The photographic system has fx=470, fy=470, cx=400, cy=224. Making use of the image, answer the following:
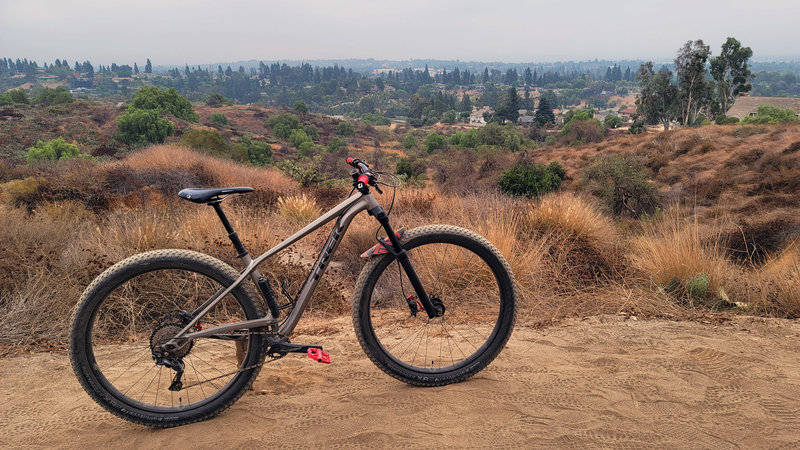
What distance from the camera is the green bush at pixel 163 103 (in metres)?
51.4

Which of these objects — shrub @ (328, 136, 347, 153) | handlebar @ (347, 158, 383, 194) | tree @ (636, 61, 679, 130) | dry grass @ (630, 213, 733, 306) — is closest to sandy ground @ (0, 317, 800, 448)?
dry grass @ (630, 213, 733, 306)

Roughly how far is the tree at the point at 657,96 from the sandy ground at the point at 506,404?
6231 centimetres

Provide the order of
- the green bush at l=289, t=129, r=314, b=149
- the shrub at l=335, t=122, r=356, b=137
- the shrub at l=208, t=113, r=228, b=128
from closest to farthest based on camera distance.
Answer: the green bush at l=289, t=129, r=314, b=149 < the shrub at l=208, t=113, r=228, b=128 < the shrub at l=335, t=122, r=356, b=137

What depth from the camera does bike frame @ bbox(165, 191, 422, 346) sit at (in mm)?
2947

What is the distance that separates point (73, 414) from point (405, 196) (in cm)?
780

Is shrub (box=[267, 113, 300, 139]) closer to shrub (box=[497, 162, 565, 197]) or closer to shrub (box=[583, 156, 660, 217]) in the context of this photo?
shrub (box=[497, 162, 565, 197])

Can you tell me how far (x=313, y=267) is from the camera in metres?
3.07

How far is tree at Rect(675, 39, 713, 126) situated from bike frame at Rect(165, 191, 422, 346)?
2214 inches

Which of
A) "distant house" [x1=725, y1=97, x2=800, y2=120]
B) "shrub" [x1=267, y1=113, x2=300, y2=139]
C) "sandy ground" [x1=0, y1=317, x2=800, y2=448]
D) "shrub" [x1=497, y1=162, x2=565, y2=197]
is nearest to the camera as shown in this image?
"sandy ground" [x1=0, y1=317, x2=800, y2=448]

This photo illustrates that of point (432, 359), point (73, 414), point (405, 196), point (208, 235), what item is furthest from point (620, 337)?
point (405, 196)

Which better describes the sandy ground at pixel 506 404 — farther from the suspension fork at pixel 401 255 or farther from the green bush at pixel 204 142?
the green bush at pixel 204 142

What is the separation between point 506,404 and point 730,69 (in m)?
Result: 67.0

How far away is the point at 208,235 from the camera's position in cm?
668

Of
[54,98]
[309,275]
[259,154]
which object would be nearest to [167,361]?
[309,275]
